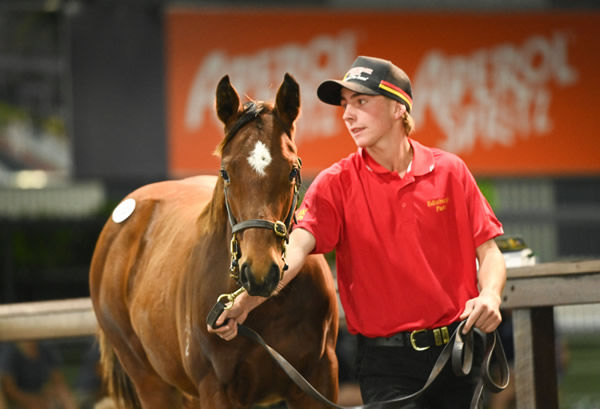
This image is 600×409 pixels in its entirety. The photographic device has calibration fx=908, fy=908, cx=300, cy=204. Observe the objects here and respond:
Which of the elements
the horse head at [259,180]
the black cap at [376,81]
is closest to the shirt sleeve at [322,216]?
the horse head at [259,180]

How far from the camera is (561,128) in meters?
8.00

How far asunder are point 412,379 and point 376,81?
0.97 meters

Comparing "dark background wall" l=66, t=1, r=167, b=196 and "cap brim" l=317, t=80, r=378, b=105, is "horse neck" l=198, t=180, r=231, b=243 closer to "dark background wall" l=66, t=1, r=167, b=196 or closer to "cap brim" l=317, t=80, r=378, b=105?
"cap brim" l=317, t=80, r=378, b=105

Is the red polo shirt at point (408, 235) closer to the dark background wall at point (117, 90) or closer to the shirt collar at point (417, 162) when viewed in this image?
the shirt collar at point (417, 162)

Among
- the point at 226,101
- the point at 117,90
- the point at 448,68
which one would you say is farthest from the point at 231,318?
the point at 448,68

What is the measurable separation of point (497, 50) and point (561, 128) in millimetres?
894

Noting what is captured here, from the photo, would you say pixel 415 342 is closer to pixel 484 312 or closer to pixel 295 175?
pixel 484 312

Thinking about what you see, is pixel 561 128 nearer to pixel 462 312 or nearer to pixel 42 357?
pixel 42 357

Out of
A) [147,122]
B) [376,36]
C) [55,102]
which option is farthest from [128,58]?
[55,102]

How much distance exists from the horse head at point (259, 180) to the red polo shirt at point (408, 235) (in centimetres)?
20

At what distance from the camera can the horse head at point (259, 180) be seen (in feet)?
8.75

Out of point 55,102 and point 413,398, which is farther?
point 55,102

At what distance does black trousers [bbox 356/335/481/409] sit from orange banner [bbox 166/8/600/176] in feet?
16.2

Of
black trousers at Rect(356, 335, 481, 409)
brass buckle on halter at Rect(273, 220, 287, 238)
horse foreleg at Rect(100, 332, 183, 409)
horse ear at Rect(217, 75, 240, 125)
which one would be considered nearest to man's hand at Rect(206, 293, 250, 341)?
brass buckle on halter at Rect(273, 220, 287, 238)
